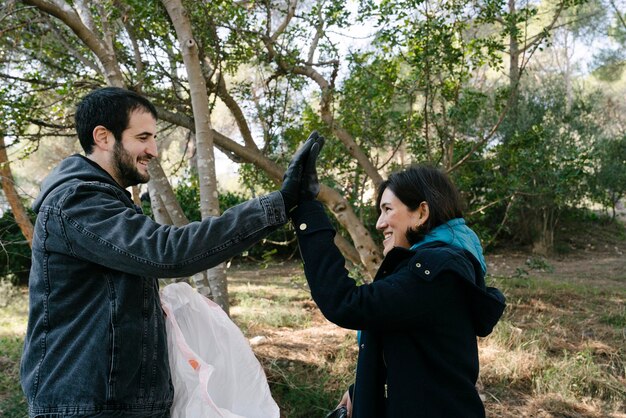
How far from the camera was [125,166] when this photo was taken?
1.70 meters

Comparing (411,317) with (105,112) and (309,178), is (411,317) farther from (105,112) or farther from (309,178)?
(105,112)

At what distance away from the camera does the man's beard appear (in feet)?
5.53

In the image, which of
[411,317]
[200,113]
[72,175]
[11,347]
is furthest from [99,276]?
[11,347]

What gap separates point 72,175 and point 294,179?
2.12 feet

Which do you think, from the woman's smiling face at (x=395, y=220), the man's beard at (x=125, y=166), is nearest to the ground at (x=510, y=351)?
the woman's smiling face at (x=395, y=220)

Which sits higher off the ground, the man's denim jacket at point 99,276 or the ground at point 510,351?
the man's denim jacket at point 99,276

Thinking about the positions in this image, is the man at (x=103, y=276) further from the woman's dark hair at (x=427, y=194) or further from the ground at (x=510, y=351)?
the ground at (x=510, y=351)

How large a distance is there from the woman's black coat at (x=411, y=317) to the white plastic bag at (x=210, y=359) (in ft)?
1.50

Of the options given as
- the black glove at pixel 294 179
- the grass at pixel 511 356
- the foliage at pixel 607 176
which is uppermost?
the foliage at pixel 607 176

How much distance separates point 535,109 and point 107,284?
13.4 meters

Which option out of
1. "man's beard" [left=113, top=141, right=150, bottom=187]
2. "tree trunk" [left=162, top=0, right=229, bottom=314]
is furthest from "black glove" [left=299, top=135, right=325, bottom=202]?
"tree trunk" [left=162, top=0, right=229, bottom=314]

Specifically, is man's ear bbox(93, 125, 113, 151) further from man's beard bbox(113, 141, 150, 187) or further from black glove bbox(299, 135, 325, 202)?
black glove bbox(299, 135, 325, 202)

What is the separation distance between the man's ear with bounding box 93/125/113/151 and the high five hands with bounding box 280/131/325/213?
0.57 metres

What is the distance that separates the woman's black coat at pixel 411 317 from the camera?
1.52 m
